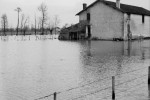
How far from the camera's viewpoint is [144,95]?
1067 cm

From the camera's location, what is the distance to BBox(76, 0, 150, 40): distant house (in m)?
54.1

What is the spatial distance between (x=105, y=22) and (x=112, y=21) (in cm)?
160

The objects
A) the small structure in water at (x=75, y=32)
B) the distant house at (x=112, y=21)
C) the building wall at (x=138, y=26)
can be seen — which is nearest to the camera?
the distant house at (x=112, y=21)

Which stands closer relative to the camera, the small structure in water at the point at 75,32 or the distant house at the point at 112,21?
the distant house at the point at 112,21

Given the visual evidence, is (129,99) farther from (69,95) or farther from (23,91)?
(23,91)

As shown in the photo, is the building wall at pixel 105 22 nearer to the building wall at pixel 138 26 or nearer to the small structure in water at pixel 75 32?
the building wall at pixel 138 26

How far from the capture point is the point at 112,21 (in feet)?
181

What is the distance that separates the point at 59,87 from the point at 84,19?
4837cm

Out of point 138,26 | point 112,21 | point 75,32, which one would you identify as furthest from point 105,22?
point 75,32

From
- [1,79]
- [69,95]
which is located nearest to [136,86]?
[69,95]

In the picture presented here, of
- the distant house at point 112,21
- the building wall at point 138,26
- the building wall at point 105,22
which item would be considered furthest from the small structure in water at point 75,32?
the building wall at point 138,26

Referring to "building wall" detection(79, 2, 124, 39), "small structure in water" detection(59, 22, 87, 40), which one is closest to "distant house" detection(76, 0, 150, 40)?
"building wall" detection(79, 2, 124, 39)

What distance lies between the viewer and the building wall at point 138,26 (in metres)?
56.5

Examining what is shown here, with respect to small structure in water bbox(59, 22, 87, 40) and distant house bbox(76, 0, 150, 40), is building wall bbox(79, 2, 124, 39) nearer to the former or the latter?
distant house bbox(76, 0, 150, 40)
